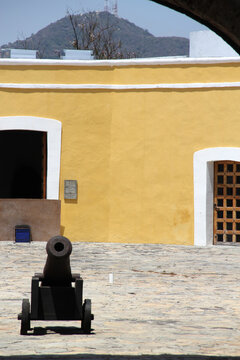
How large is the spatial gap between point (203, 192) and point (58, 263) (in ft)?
30.2

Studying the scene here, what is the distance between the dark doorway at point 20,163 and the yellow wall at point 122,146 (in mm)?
4694

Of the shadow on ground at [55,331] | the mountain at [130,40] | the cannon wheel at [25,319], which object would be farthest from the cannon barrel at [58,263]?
the mountain at [130,40]

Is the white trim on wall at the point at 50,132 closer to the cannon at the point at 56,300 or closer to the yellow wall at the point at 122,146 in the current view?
the yellow wall at the point at 122,146

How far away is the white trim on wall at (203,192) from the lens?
658 inches

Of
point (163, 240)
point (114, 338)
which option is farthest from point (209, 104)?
point (114, 338)

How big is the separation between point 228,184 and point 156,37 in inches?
5183

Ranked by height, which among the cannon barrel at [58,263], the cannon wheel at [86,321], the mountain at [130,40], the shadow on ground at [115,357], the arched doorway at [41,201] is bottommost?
the shadow on ground at [115,357]

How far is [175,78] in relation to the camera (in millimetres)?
16891

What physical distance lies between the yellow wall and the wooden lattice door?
0.62 metres

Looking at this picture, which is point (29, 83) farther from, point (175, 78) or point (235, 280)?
point (235, 280)

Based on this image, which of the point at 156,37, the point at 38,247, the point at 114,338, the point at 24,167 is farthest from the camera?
the point at 156,37

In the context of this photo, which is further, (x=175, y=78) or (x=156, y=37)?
(x=156, y=37)

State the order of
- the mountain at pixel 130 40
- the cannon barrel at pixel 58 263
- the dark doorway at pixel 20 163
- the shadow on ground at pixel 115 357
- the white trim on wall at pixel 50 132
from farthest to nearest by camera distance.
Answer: the mountain at pixel 130 40 < the dark doorway at pixel 20 163 < the white trim on wall at pixel 50 132 < the cannon barrel at pixel 58 263 < the shadow on ground at pixel 115 357

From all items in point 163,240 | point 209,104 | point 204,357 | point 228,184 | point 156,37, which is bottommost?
point 204,357
